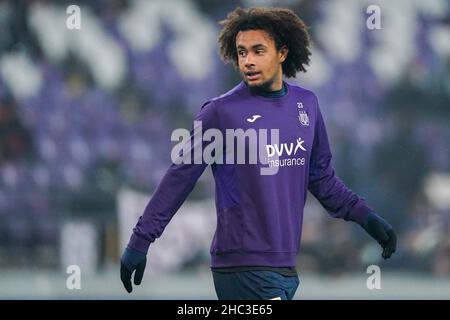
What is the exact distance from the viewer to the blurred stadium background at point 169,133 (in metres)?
10.8

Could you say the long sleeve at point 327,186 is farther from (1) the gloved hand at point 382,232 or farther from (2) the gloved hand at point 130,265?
(2) the gloved hand at point 130,265

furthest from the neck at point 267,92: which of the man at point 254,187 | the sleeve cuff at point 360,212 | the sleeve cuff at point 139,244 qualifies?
the sleeve cuff at point 139,244

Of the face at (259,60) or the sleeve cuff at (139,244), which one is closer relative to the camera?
the sleeve cuff at (139,244)

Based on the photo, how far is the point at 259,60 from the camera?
468cm

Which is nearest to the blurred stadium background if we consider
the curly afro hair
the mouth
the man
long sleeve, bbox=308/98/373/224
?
long sleeve, bbox=308/98/373/224

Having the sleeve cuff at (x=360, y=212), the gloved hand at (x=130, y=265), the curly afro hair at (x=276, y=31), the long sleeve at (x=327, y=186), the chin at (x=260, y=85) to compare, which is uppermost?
the curly afro hair at (x=276, y=31)

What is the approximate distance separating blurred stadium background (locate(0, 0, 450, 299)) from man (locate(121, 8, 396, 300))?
18.8 ft

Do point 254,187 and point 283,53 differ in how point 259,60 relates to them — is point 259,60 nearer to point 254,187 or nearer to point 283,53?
point 283,53

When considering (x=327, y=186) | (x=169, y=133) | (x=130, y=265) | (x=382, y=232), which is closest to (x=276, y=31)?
(x=327, y=186)

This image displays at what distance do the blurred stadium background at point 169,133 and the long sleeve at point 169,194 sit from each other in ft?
19.0

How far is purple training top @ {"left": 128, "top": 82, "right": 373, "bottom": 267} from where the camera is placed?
14.9 ft

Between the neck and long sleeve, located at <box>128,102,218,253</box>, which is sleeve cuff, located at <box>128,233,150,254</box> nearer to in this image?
long sleeve, located at <box>128,102,218,253</box>

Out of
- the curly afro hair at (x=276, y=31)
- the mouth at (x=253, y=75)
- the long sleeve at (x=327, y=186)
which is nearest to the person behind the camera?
the mouth at (x=253, y=75)
